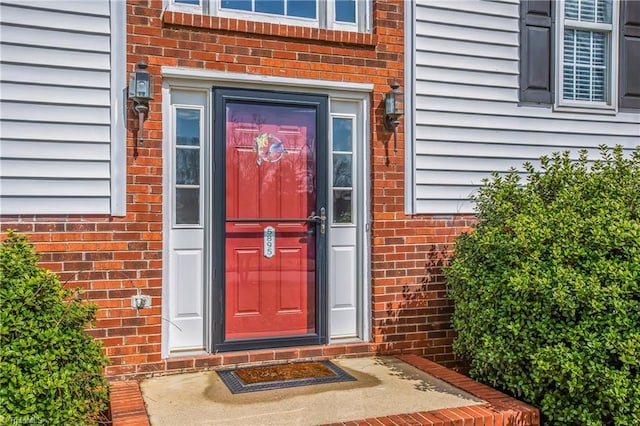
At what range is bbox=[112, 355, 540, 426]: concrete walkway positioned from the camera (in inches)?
122

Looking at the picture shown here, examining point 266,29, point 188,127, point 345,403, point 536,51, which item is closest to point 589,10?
point 536,51

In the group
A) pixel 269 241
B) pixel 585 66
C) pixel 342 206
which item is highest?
pixel 585 66

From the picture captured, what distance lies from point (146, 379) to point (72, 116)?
1894 mm

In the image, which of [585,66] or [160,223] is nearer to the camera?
[160,223]

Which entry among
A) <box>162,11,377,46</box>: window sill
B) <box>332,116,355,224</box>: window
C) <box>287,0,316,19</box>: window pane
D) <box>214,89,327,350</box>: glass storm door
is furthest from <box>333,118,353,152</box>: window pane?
<box>287,0,316,19</box>: window pane

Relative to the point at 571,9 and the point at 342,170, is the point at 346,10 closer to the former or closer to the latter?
the point at 342,170

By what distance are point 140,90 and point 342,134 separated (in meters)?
1.64

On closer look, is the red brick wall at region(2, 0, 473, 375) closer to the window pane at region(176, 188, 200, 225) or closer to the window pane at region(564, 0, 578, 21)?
the window pane at region(176, 188, 200, 225)

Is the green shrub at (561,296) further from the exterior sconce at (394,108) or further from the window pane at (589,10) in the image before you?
the window pane at (589,10)

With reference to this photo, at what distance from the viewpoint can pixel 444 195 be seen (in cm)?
466

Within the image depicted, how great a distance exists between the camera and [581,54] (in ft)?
16.9

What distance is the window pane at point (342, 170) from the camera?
4453mm

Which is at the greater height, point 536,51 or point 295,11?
point 295,11

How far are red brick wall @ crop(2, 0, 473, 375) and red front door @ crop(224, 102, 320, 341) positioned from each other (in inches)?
12.4
